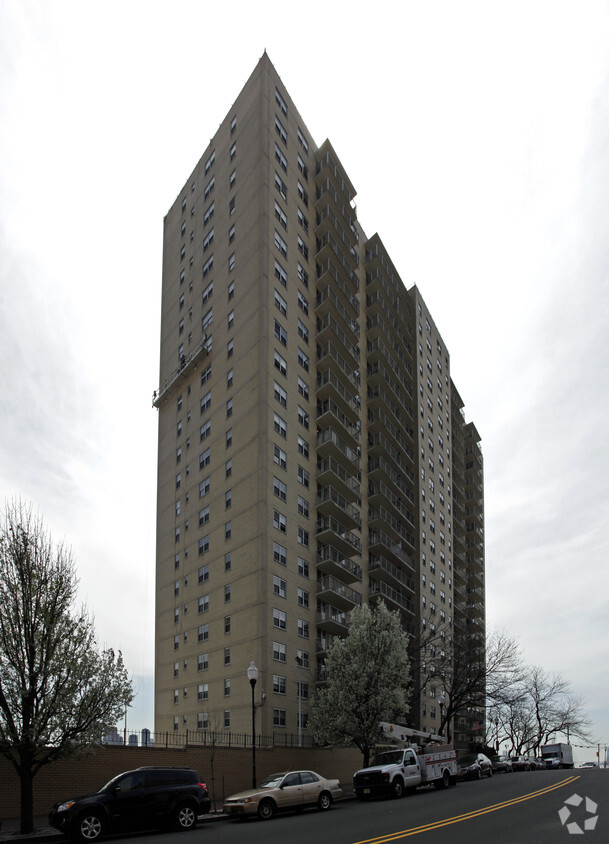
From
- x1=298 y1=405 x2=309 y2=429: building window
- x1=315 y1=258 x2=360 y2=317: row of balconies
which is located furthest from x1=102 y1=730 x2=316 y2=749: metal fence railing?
x1=315 y1=258 x2=360 y2=317: row of balconies

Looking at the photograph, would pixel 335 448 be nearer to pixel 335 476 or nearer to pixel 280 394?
pixel 335 476

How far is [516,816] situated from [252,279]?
36.6m

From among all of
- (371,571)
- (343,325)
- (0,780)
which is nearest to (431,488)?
(371,571)

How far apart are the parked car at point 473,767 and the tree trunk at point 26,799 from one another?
86.1 ft

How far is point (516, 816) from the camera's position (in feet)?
58.7

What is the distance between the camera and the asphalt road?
48.5ft

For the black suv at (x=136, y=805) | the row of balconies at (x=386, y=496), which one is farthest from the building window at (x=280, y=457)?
the black suv at (x=136, y=805)

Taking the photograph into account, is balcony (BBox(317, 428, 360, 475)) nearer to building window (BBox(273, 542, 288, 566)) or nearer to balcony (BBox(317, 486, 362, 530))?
balcony (BBox(317, 486, 362, 530))

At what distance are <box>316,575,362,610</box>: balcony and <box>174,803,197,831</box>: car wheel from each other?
26931mm

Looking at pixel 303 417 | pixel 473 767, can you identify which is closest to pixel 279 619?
pixel 473 767

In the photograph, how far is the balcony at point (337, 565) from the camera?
47.2 meters

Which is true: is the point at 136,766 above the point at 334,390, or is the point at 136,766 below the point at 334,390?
below

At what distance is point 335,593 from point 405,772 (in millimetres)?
19837

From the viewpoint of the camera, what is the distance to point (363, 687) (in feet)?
114
